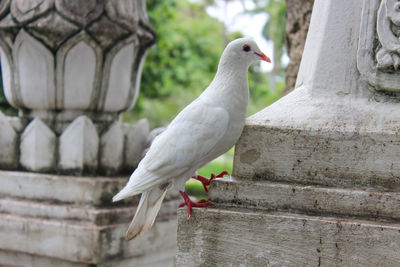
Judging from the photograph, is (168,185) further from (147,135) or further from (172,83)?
(172,83)

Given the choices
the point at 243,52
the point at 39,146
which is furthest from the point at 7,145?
the point at 243,52

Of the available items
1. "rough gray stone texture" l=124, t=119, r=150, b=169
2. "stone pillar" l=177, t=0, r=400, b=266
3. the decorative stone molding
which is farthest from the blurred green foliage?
"stone pillar" l=177, t=0, r=400, b=266

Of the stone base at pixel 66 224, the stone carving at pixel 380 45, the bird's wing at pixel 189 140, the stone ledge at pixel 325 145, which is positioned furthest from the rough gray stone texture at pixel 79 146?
the stone carving at pixel 380 45

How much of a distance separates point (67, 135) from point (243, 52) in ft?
5.48

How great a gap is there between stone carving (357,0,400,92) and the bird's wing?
630mm

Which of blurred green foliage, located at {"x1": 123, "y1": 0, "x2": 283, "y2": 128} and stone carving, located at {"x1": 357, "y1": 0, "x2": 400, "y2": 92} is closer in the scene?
stone carving, located at {"x1": 357, "y1": 0, "x2": 400, "y2": 92}

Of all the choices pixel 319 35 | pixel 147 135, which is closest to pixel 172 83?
pixel 147 135

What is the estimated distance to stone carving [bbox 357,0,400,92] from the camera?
2004mm

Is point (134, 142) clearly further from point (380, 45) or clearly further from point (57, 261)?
point (380, 45)

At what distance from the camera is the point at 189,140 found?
199 cm

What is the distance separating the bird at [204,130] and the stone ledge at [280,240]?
0.40 ft

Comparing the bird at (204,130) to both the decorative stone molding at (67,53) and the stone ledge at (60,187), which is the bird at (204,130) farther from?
the decorative stone molding at (67,53)

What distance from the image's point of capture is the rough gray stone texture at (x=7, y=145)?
11.0 feet

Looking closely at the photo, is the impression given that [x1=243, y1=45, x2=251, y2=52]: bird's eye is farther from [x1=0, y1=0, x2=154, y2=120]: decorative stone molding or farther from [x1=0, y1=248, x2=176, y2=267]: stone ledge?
[x1=0, y1=248, x2=176, y2=267]: stone ledge
